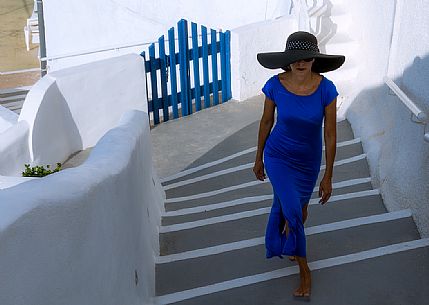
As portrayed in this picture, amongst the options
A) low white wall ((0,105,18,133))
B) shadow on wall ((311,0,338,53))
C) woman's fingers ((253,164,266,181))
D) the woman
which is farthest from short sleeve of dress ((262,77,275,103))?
low white wall ((0,105,18,133))

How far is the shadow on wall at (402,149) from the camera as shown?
429 cm

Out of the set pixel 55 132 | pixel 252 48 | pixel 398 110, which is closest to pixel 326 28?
pixel 252 48

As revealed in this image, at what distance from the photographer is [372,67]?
6.61 m

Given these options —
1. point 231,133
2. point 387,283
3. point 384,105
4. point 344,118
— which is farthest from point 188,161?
point 387,283

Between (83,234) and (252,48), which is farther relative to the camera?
(252,48)

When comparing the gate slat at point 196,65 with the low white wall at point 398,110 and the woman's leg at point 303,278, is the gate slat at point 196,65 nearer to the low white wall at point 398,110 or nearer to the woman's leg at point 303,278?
the low white wall at point 398,110

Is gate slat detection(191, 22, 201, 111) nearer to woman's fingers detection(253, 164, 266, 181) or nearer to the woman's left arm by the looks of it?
woman's fingers detection(253, 164, 266, 181)

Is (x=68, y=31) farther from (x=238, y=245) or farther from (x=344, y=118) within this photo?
(x=238, y=245)

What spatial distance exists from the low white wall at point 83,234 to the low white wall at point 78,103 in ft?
11.5

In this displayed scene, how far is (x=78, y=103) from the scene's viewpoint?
823 cm

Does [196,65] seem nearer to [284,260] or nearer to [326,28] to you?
[326,28]

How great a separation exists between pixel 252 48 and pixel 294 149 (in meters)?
5.54

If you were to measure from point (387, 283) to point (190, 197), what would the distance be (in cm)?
256

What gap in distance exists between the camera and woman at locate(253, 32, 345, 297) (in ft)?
12.0
